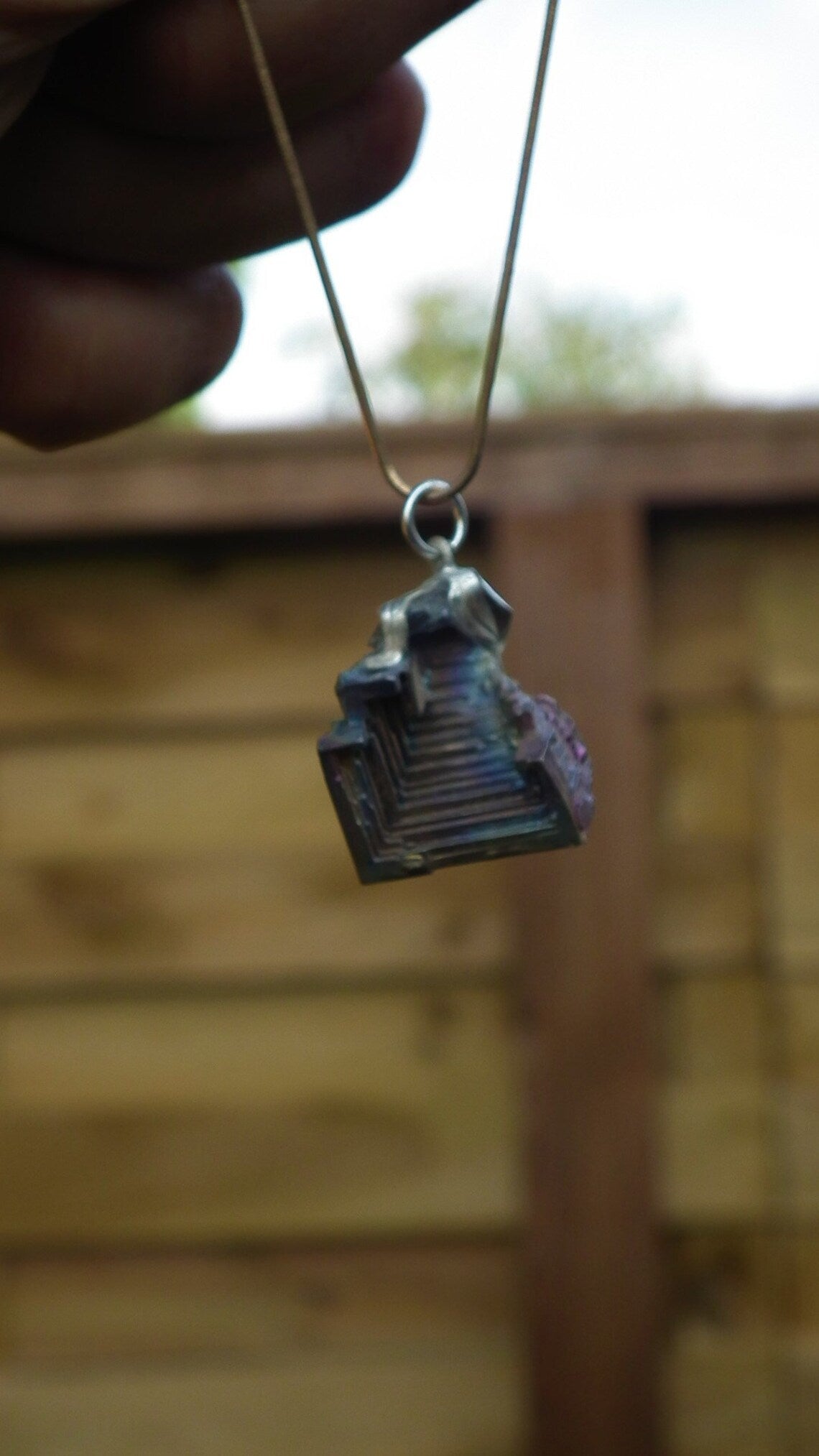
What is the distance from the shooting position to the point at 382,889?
4.90ft

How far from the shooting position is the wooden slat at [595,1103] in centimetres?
142

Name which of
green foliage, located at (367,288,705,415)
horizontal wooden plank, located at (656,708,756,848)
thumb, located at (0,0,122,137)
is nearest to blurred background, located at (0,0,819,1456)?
horizontal wooden plank, located at (656,708,756,848)

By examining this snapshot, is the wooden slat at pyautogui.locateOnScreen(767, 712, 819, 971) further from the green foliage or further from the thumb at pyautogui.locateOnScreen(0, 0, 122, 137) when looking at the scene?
the green foliage

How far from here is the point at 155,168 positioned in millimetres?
832

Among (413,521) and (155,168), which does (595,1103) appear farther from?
(155,168)

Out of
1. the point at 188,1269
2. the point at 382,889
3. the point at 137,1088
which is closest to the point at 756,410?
the point at 382,889

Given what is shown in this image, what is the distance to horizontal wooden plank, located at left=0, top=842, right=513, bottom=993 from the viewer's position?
4.91 ft

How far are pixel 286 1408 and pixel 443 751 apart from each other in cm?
96

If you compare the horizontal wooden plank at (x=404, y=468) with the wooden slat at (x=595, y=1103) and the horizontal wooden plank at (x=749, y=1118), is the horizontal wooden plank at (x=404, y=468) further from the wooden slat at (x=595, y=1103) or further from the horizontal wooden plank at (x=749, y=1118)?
the horizontal wooden plank at (x=749, y=1118)

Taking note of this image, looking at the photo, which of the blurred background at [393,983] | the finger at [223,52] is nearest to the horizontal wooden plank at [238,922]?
the blurred background at [393,983]

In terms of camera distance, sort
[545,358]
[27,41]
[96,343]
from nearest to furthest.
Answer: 1. [27,41]
2. [96,343]
3. [545,358]

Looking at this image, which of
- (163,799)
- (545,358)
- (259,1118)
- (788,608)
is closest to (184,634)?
(163,799)

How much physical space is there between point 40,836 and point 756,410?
834 mm

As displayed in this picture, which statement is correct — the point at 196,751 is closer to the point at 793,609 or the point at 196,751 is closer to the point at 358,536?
the point at 358,536
